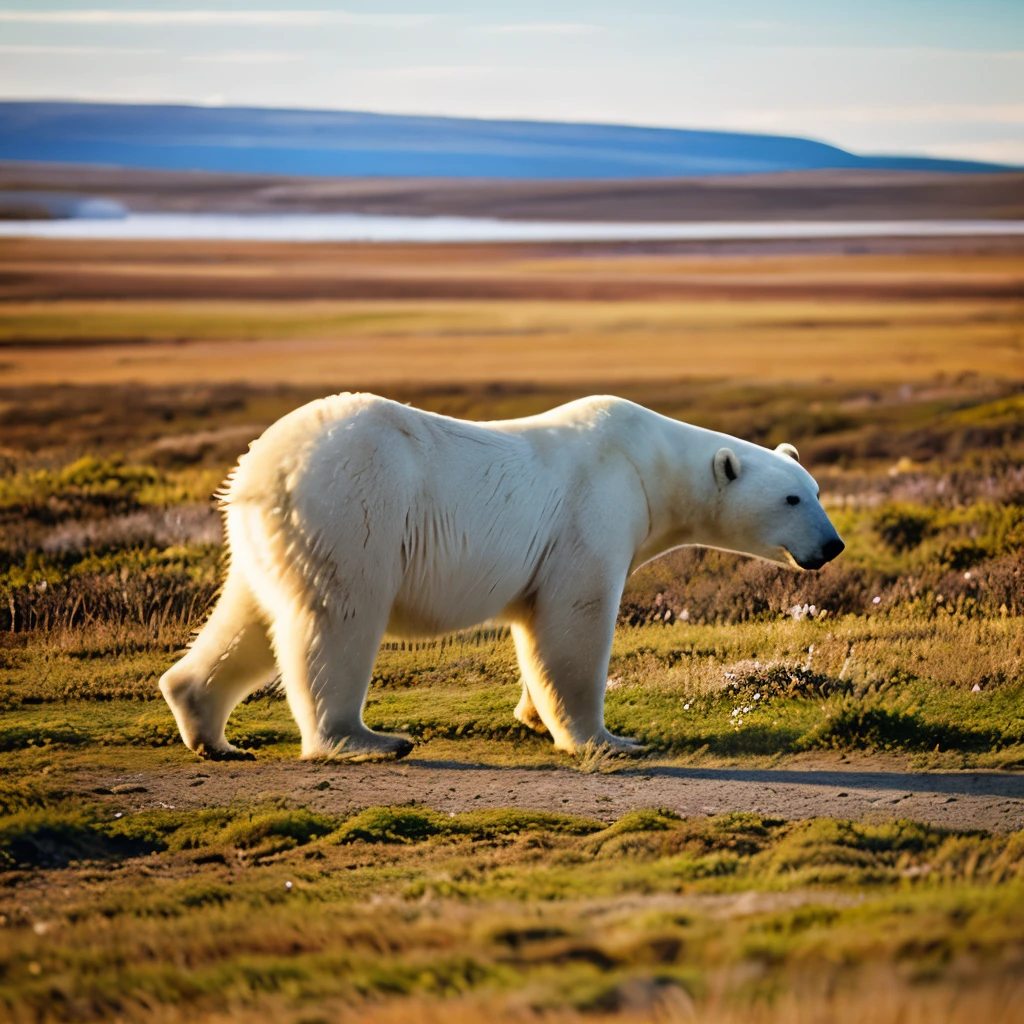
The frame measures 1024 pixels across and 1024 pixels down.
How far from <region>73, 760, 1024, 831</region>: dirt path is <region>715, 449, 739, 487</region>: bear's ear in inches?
71.2

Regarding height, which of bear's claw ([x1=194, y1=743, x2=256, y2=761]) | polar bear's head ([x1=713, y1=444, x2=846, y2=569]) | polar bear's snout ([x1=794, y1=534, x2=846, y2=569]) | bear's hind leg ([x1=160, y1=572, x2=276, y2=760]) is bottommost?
bear's claw ([x1=194, y1=743, x2=256, y2=761])

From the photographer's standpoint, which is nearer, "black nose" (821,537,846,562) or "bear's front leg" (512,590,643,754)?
"bear's front leg" (512,590,643,754)

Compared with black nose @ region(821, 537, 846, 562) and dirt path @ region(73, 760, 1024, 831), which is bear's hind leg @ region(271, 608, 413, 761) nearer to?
dirt path @ region(73, 760, 1024, 831)

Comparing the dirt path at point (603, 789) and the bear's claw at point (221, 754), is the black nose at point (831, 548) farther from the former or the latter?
the bear's claw at point (221, 754)

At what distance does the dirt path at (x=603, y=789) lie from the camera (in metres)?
6.98

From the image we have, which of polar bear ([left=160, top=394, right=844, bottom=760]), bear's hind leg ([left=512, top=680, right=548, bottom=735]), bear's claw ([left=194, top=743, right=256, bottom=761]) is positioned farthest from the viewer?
bear's hind leg ([left=512, top=680, right=548, bottom=735])

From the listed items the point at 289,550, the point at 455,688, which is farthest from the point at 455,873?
the point at 455,688

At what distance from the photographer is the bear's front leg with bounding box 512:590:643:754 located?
7883 millimetres

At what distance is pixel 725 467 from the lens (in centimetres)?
844

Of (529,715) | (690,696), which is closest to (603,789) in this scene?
(529,715)

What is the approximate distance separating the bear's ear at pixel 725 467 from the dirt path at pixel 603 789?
1.81 metres

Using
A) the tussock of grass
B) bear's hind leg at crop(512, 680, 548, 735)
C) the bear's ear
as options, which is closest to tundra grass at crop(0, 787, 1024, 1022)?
the tussock of grass

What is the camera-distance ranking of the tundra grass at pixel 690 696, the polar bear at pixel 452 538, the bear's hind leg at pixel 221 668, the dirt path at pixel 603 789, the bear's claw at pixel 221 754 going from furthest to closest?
the tundra grass at pixel 690 696, the bear's claw at pixel 221 754, the bear's hind leg at pixel 221 668, the polar bear at pixel 452 538, the dirt path at pixel 603 789

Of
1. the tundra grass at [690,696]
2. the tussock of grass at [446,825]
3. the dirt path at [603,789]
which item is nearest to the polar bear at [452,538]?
the dirt path at [603,789]
